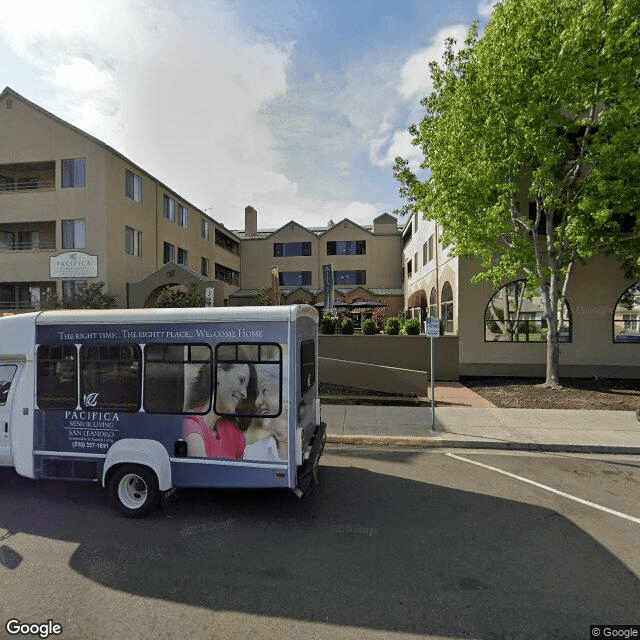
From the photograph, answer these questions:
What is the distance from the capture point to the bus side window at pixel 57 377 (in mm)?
5430

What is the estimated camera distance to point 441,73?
13562 mm

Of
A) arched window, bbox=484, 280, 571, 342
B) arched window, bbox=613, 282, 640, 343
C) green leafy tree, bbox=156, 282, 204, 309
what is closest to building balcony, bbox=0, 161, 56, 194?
green leafy tree, bbox=156, 282, 204, 309

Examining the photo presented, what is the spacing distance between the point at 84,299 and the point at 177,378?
736 inches

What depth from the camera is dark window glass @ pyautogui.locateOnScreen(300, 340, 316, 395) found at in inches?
223

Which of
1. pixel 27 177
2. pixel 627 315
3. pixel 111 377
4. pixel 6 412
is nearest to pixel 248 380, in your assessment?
pixel 111 377

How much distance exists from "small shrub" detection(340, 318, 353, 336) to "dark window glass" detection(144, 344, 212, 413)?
37.6ft

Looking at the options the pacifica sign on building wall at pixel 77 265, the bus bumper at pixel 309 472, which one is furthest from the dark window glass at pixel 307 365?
the pacifica sign on building wall at pixel 77 265

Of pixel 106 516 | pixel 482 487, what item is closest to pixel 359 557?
pixel 482 487

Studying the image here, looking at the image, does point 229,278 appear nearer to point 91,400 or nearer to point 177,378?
point 91,400

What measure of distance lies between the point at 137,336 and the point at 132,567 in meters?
2.77

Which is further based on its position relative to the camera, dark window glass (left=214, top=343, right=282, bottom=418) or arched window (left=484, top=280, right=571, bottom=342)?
arched window (left=484, top=280, right=571, bottom=342)

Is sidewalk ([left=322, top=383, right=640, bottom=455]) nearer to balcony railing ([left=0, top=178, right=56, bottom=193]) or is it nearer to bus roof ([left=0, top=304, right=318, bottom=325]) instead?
bus roof ([left=0, top=304, right=318, bottom=325])

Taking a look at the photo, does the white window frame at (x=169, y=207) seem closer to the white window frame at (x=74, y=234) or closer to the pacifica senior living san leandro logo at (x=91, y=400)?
the white window frame at (x=74, y=234)

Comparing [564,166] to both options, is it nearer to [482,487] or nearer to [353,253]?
[482,487]
